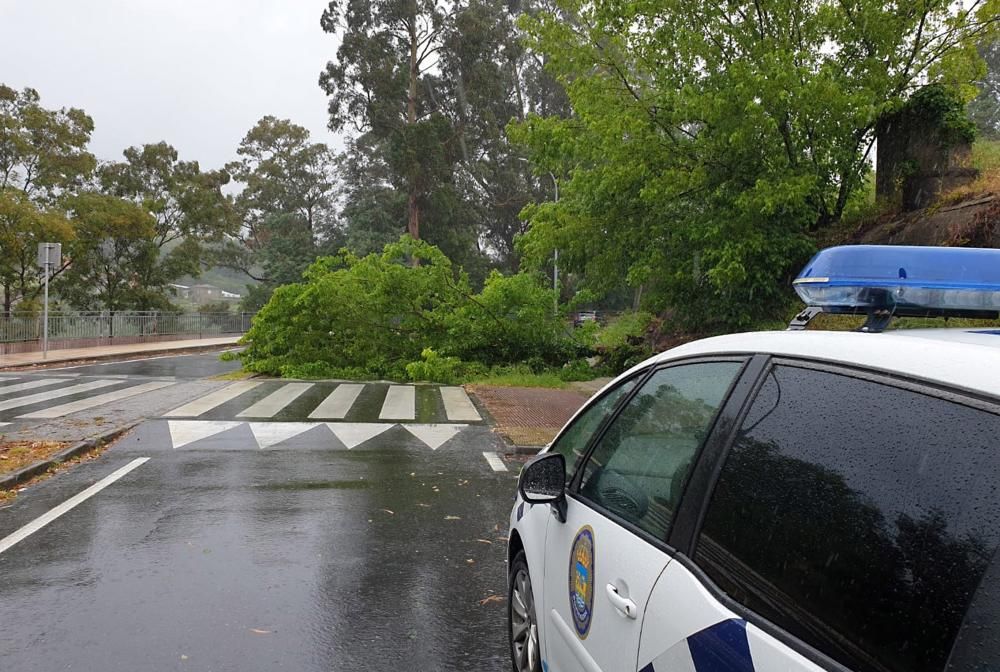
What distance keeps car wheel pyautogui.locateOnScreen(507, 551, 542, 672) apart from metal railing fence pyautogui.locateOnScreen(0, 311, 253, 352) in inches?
1100

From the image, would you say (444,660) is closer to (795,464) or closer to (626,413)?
(626,413)

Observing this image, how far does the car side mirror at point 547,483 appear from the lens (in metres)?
2.88

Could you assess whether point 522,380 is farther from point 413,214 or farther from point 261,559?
point 413,214

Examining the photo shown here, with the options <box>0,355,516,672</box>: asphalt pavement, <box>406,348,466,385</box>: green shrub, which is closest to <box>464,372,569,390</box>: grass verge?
<box>406,348,466,385</box>: green shrub

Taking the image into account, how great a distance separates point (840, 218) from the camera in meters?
14.1

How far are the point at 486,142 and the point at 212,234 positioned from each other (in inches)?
726

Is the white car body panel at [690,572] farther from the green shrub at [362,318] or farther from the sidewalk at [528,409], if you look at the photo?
the green shrub at [362,318]

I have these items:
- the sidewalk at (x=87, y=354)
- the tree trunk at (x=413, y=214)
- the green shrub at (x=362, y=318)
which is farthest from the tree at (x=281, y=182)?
the green shrub at (x=362, y=318)

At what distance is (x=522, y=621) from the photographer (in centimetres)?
338

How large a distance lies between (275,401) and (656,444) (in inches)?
484

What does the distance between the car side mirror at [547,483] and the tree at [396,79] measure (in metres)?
39.6

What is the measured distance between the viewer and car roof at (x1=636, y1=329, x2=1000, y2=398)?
4.36ft

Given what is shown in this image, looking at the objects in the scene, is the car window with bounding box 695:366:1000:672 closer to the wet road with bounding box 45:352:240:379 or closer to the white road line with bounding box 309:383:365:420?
the white road line with bounding box 309:383:365:420

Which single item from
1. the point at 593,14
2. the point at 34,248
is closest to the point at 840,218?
the point at 593,14
